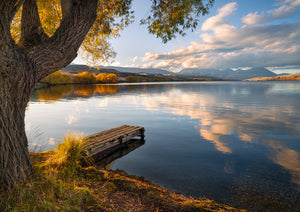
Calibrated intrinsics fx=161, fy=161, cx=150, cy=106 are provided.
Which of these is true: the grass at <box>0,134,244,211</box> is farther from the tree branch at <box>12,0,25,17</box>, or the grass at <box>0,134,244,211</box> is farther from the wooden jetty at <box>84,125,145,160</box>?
the tree branch at <box>12,0,25,17</box>

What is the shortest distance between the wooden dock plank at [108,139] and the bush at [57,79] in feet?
325

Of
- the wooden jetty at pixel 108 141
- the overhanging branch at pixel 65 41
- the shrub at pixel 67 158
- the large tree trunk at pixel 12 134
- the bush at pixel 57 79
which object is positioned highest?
the bush at pixel 57 79

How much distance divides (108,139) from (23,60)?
21.3ft

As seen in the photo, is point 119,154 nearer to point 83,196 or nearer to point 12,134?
point 83,196

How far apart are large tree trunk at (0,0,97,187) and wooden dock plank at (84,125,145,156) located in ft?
12.3

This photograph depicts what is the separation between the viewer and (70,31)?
4672 millimetres

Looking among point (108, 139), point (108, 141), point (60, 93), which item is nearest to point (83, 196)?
point (108, 141)

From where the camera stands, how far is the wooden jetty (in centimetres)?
852

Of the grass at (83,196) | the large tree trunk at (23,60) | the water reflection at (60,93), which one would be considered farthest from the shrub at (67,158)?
the water reflection at (60,93)

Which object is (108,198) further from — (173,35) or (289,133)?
(289,133)

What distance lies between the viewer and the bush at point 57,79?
94.9 metres

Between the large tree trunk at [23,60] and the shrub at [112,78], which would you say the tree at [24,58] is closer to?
the large tree trunk at [23,60]

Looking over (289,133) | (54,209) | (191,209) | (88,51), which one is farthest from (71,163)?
(289,133)

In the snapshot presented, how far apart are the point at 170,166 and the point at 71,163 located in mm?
4735
